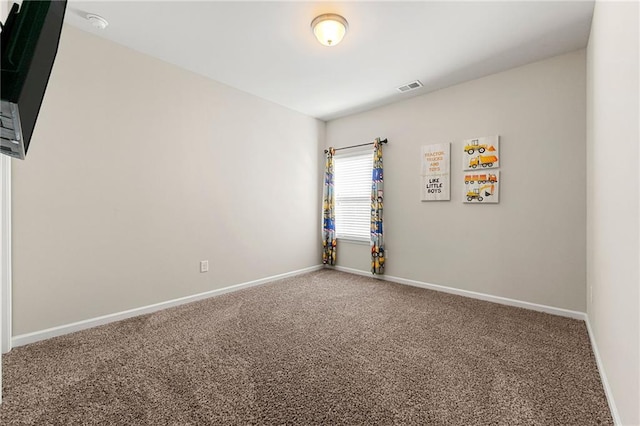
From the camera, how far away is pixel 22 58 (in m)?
0.58

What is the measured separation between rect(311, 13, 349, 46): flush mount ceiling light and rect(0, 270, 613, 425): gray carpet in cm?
239

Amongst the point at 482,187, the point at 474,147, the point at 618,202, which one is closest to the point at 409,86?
the point at 474,147

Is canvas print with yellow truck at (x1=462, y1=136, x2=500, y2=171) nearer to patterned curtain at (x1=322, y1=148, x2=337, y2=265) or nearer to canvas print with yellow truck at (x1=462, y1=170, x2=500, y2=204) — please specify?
canvas print with yellow truck at (x1=462, y1=170, x2=500, y2=204)

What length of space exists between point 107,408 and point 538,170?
151 inches

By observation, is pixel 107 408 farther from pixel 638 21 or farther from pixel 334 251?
pixel 334 251

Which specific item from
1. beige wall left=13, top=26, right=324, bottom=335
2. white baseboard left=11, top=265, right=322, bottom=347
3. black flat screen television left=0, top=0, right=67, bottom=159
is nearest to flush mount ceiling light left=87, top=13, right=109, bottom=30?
beige wall left=13, top=26, right=324, bottom=335

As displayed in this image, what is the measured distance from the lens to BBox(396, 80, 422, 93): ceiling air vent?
11.1ft

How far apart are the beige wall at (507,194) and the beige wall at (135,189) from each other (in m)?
1.80

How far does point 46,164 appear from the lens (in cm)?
228

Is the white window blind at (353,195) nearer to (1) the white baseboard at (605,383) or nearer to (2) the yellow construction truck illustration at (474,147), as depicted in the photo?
(2) the yellow construction truck illustration at (474,147)

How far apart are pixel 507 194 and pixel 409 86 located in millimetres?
1657

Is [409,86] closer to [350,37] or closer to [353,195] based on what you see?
[350,37]

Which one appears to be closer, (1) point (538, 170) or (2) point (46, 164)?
(2) point (46, 164)

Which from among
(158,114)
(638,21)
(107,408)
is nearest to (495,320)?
(638,21)
